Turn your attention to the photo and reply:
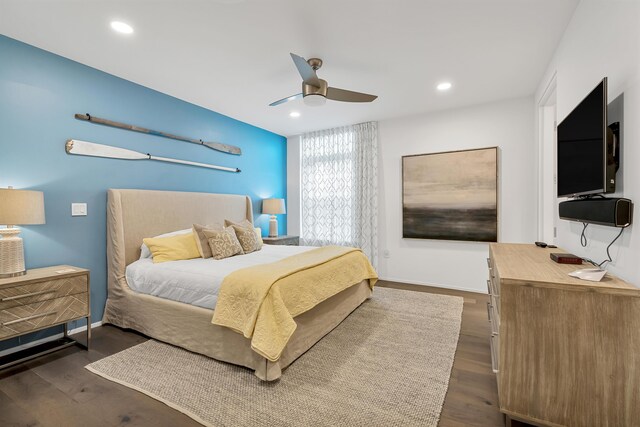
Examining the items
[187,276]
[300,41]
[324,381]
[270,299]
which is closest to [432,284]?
[324,381]

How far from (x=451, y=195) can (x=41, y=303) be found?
4570 millimetres

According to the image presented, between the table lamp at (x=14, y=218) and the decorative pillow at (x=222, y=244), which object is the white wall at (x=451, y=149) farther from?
the table lamp at (x=14, y=218)

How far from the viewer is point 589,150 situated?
5.34ft

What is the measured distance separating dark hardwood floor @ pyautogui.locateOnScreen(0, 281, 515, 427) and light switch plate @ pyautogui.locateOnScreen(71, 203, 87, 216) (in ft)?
4.00

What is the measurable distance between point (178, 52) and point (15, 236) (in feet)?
6.61

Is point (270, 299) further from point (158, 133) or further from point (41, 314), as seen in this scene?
point (158, 133)

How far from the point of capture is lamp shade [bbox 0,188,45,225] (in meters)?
2.04

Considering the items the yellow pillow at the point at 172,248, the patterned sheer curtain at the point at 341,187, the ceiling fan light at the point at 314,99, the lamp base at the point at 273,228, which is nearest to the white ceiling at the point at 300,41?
the ceiling fan light at the point at 314,99

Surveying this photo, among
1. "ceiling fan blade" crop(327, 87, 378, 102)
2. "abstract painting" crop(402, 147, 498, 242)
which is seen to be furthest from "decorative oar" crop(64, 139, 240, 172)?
"abstract painting" crop(402, 147, 498, 242)

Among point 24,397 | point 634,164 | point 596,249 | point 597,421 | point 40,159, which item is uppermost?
point 40,159

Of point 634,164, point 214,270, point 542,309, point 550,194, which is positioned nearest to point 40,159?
point 214,270

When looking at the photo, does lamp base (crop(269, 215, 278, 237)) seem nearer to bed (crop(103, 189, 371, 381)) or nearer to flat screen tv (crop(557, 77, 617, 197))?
bed (crop(103, 189, 371, 381))

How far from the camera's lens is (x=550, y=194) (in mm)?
3240

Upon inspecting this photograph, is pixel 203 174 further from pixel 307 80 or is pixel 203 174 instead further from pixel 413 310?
pixel 413 310
